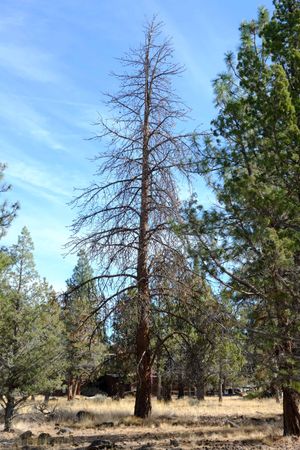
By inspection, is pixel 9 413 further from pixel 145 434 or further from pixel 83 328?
pixel 145 434

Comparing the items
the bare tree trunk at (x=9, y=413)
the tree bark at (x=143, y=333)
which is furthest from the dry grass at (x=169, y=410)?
the bare tree trunk at (x=9, y=413)

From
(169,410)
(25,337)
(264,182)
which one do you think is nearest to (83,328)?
(25,337)

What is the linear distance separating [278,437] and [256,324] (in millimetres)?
2822

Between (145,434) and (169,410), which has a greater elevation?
(169,410)

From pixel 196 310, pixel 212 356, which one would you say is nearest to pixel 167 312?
pixel 196 310

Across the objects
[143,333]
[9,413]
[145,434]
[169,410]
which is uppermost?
[143,333]

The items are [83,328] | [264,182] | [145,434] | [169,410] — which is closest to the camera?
[264,182]

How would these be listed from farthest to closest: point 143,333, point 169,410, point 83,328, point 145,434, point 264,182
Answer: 1. point 169,410
2. point 83,328
3. point 143,333
4. point 145,434
5. point 264,182

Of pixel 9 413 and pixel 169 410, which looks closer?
pixel 9 413

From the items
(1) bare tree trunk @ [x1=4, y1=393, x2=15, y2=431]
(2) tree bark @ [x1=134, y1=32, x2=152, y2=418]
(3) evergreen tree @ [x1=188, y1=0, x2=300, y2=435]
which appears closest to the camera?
(3) evergreen tree @ [x1=188, y1=0, x2=300, y2=435]

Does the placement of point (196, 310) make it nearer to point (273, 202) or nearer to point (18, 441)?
point (18, 441)

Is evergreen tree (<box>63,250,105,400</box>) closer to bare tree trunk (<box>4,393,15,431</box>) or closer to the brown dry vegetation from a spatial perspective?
the brown dry vegetation

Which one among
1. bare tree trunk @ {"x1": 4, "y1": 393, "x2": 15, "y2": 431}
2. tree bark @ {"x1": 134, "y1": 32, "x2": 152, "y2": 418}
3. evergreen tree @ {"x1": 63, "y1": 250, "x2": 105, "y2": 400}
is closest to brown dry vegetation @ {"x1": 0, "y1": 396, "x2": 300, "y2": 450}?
bare tree trunk @ {"x1": 4, "y1": 393, "x2": 15, "y2": 431}

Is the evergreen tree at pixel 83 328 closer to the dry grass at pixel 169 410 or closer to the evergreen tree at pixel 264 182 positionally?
the dry grass at pixel 169 410
